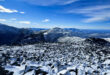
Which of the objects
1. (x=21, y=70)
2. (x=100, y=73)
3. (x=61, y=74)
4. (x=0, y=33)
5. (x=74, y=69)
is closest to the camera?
(x=61, y=74)

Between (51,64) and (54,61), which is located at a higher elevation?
(51,64)

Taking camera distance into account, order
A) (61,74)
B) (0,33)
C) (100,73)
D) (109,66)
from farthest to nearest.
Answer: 1. (0,33)
2. (109,66)
3. (100,73)
4. (61,74)

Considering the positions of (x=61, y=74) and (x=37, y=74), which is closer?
(x=61, y=74)

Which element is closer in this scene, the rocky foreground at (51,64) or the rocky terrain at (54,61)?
the rocky foreground at (51,64)

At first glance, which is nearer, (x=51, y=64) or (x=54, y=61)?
(x=51, y=64)

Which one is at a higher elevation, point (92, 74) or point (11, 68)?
point (11, 68)

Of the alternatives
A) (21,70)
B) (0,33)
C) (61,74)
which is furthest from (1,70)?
(0,33)

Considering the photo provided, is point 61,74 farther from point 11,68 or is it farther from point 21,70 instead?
point 11,68

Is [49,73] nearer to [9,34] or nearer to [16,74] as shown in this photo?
[16,74]

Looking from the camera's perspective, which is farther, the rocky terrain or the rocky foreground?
the rocky terrain
